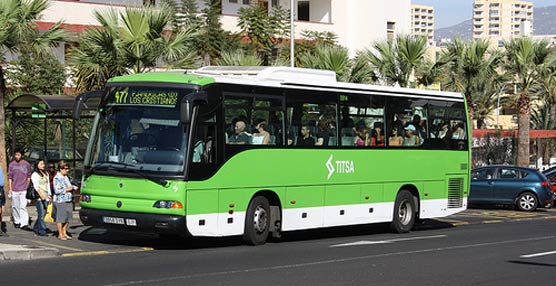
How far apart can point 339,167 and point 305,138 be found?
131cm

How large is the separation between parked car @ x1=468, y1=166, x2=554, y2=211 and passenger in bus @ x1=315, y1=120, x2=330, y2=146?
13894 mm

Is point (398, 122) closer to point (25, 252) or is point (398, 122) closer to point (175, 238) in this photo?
point (175, 238)

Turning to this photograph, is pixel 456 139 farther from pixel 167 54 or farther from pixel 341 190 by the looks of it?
pixel 167 54

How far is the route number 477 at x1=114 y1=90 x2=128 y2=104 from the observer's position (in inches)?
685

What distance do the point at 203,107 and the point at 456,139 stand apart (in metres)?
9.48

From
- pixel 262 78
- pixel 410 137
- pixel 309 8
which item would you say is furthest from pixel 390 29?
pixel 262 78

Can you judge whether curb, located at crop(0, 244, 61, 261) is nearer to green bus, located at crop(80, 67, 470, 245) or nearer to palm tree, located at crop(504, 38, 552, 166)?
green bus, located at crop(80, 67, 470, 245)

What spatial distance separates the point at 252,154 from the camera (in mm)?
18125

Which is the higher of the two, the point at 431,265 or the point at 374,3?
the point at 374,3

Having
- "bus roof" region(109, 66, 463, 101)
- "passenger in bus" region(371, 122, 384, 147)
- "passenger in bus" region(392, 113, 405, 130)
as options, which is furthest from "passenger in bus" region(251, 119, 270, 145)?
"passenger in bus" region(392, 113, 405, 130)

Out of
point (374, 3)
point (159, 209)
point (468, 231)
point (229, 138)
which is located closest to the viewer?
point (159, 209)

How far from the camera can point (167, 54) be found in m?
24.7

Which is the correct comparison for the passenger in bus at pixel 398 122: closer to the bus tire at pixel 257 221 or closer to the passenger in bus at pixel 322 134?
the passenger in bus at pixel 322 134

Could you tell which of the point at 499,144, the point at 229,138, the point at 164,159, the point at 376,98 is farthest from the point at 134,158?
the point at 499,144
